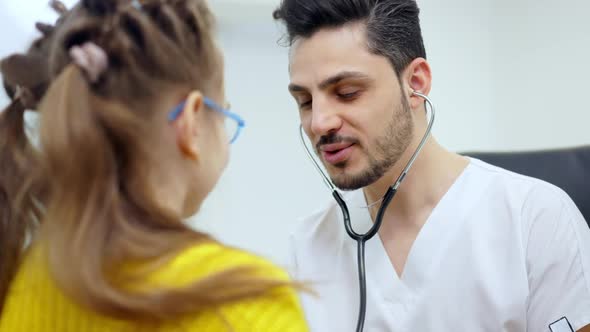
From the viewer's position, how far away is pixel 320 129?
3.82ft

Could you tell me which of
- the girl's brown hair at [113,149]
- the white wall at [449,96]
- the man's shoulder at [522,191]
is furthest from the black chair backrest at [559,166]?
the girl's brown hair at [113,149]

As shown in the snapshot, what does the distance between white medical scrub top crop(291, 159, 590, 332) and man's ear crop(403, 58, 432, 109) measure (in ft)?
0.60

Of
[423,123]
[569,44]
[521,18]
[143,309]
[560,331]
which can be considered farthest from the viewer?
[521,18]

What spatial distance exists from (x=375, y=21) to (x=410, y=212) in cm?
41

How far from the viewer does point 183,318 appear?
586 millimetres

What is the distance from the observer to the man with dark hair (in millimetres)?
1113

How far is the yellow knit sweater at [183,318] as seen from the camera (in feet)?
1.93

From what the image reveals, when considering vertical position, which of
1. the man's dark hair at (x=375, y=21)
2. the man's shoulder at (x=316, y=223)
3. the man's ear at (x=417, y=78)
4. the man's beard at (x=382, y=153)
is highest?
the man's dark hair at (x=375, y=21)

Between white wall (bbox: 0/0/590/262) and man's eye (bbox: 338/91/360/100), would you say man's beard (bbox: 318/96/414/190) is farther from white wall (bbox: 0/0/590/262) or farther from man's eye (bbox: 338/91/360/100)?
white wall (bbox: 0/0/590/262)

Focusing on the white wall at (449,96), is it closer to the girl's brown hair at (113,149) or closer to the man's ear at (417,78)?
the man's ear at (417,78)

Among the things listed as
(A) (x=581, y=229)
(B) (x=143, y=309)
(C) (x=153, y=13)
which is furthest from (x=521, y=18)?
(B) (x=143, y=309)

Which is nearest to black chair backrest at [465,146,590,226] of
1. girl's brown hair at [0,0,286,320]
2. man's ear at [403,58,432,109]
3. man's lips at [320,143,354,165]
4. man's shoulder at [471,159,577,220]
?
man's shoulder at [471,159,577,220]

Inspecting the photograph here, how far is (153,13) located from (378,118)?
0.64 metres

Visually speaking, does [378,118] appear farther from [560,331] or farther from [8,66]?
[8,66]
